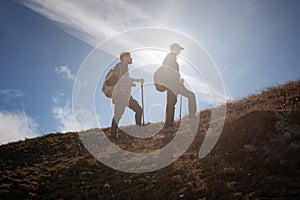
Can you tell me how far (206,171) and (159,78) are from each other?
18.2 ft

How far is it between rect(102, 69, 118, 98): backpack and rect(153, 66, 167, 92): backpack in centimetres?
170

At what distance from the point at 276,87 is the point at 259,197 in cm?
976

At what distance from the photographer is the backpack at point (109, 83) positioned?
1396cm

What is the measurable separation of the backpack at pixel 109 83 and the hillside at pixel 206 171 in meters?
2.42

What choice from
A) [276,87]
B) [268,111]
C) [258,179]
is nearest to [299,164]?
[258,179]

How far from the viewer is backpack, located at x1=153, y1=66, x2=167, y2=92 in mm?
13734

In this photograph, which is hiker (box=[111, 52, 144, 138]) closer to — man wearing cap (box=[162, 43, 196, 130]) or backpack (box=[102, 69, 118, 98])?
backpack (box=[102, 69, 118, 98])

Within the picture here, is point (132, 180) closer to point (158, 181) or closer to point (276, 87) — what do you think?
point (158, 181)

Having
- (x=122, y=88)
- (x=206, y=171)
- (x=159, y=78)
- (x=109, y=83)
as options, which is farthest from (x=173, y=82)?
(x=206, y=171)

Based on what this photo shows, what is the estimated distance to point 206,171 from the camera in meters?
9.20

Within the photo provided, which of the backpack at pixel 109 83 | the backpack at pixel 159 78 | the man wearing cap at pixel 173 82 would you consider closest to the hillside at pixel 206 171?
the man wearing cap at pixel 173 82

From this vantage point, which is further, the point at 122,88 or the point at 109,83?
the point at 122,88

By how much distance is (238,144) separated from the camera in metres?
10.4

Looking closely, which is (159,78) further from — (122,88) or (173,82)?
(122,88)
